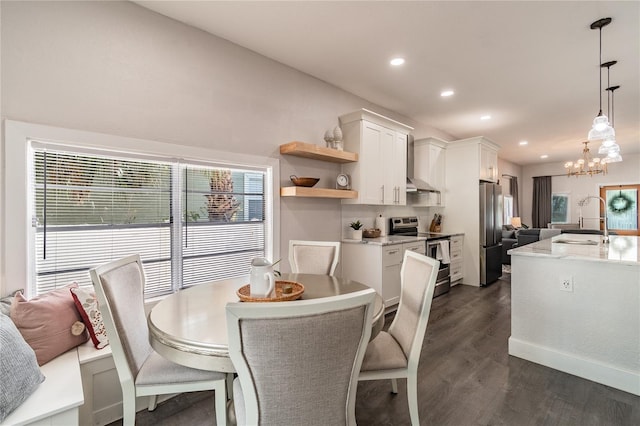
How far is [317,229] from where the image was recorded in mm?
3500

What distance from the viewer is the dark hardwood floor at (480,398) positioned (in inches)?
73.2

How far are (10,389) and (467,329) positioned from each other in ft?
11.5

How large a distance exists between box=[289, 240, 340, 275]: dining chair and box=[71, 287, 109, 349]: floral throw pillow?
4.54ft

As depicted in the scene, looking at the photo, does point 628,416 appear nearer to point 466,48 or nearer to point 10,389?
point 466,48

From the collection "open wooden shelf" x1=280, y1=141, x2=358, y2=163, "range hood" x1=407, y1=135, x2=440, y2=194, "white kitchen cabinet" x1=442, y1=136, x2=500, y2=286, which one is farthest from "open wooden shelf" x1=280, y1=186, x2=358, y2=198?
"white kitchen cabinet" x1=442, y1=136, x2=500, y2=286

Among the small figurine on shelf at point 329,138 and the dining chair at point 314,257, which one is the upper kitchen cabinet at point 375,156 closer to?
the small figurine on shelf at point 329,138

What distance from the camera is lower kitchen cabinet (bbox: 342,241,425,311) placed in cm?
347

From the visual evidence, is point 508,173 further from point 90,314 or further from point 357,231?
point 90,314

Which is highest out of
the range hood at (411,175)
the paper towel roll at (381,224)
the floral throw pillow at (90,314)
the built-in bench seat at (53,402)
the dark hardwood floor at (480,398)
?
the range hood at (411,175)

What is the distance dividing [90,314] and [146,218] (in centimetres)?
76

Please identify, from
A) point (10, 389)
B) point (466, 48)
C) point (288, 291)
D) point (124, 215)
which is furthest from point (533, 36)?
point (10, 389)

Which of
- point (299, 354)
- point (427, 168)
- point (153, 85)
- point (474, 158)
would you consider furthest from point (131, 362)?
point (474, 158)

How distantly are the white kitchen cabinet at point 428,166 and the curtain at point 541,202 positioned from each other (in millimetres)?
6638

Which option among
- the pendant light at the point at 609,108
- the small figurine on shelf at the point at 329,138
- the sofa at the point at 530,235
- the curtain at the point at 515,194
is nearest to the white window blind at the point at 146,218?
the small figurine on shelf at the point at 329,138
